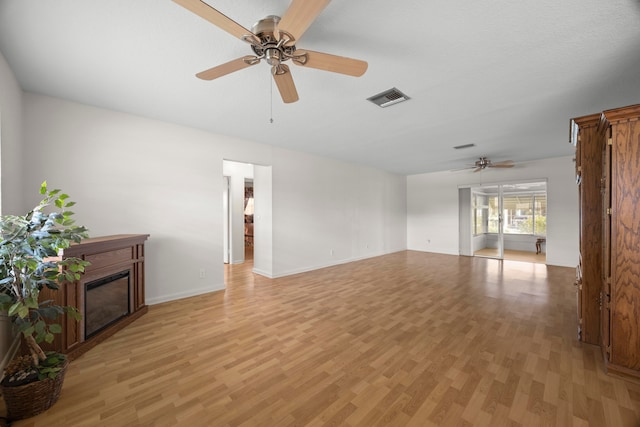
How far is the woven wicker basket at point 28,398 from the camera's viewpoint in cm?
151

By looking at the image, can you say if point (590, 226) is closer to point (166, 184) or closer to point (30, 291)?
point (30, 291)

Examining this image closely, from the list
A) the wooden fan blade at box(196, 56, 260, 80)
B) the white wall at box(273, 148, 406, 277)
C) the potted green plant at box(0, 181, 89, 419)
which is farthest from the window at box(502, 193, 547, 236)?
the potted green plant at box(0, 181, 89, 419)

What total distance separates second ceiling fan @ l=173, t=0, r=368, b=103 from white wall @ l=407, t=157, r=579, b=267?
7.00 m

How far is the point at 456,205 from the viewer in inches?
305

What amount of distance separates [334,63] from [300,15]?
17.3 inches

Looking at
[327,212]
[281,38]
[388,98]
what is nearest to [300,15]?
[281,38]

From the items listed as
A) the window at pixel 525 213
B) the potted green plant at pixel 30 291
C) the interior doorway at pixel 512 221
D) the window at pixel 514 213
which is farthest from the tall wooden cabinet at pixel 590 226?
the window at pixel 525 213

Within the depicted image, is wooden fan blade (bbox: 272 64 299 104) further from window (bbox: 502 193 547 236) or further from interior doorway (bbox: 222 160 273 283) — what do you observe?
window (bbox: 502 193 547 236)

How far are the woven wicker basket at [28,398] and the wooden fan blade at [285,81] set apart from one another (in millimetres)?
2659

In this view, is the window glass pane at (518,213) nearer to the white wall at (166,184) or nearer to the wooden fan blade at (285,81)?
the white wall at (166,184)

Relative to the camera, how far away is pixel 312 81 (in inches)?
97.5

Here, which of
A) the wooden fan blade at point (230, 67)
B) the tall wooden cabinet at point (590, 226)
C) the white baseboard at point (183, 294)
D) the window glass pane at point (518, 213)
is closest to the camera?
the wooden fan blade at point (230, 67)

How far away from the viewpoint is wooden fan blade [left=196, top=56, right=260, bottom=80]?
173cm

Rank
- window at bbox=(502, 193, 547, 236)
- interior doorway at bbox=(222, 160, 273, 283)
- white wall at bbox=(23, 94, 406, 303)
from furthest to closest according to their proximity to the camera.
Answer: window at bbox=(502, 193, 547, 236) → interior doorway at bbox=(222, 160, 273, 283) → white wall at bbox=(23, 94, 406, 303)
